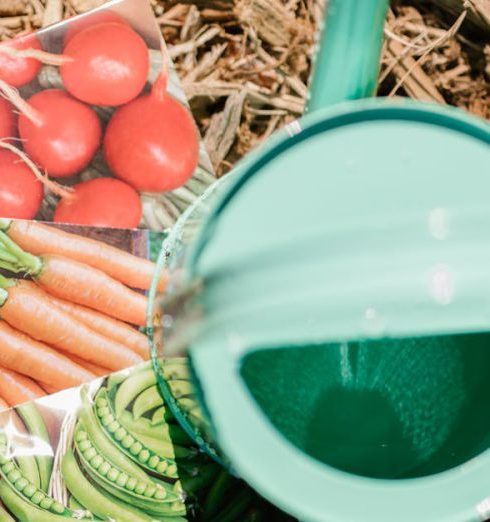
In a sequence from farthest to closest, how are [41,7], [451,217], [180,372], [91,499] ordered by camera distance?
[41,7] → [91,499] → [180,372] → [451,217]

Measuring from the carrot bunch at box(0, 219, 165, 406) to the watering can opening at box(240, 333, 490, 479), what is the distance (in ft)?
1.35

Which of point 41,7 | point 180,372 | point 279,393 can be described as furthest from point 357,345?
point 41,7

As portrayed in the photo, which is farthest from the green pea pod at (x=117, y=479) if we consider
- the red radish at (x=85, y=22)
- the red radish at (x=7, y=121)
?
the red radish at (x=85, y=22)

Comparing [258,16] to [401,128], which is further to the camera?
[258,16]

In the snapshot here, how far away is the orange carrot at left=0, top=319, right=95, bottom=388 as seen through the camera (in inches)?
36.0

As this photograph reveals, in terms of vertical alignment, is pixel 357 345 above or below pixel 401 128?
below

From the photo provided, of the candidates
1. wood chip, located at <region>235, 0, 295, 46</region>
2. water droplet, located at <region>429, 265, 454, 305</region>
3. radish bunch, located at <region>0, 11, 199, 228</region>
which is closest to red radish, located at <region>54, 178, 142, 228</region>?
radish bunch, located at <region>0, 11, 199, 228</region>

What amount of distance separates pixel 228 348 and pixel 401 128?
0.62 ft

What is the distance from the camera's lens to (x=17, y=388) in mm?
911

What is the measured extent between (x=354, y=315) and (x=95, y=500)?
542 millimetres

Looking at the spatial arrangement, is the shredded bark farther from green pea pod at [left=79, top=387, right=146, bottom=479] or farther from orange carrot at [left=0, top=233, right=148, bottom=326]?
green pea pod at [left=79, top=387, right=146, bottom=479]

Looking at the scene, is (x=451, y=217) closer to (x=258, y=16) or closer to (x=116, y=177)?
(x=116, y=177)

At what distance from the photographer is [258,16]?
1.09 m

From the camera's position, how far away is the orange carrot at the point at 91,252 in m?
0.94
